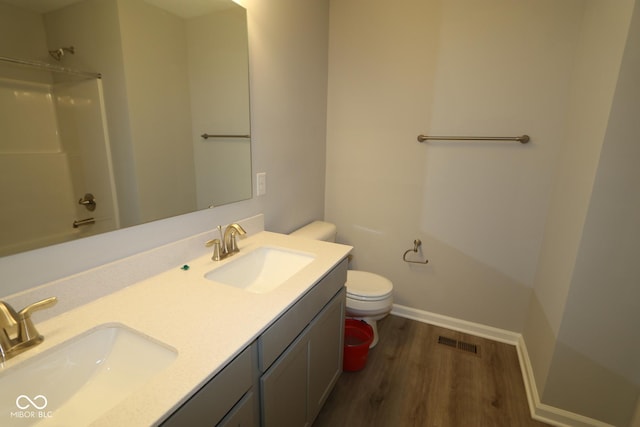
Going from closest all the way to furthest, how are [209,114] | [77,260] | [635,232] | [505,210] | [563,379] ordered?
[77,260] < [635,232] < [209,114] < [563,379] < [505,210]

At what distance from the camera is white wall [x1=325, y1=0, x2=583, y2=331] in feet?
6.11

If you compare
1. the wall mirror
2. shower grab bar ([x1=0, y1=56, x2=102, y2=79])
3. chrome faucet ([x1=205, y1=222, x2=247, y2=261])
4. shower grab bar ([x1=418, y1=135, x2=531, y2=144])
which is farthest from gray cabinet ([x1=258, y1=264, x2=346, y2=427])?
shower grab bar ([x1=418, y1=135, x2=531, y2=144])

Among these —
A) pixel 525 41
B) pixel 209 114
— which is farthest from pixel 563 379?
pixel 209 114

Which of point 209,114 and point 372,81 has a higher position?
point 372,81

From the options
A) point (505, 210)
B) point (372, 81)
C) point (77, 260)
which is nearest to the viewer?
point (77, 260)

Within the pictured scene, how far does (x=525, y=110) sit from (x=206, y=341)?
2142 millimetres

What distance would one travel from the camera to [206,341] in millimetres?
810

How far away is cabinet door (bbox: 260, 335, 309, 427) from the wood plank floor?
45 centimetres

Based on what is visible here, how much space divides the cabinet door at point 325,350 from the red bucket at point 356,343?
209 mm

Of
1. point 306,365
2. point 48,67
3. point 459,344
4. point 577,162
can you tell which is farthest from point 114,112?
point 459,344

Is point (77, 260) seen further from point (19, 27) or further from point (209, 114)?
point (209, 114)

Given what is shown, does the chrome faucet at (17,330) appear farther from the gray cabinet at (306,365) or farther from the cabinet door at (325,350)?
the cabinet door at (325,350)

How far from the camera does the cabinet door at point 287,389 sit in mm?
993

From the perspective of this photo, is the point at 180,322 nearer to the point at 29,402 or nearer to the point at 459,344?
the point at 29,402
